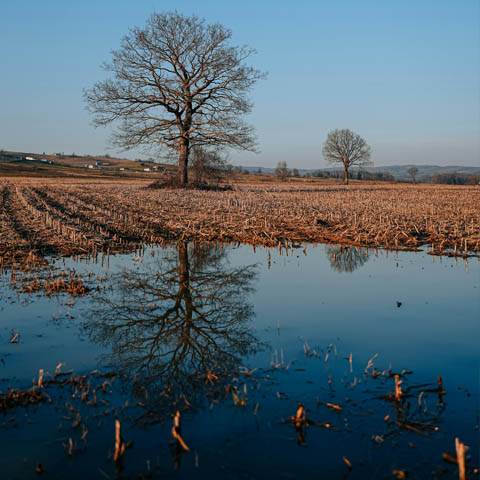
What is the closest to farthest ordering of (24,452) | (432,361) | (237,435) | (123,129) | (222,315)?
(24,452), (237,435), (432,361), (222,315), (123,129)

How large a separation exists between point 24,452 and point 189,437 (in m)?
1.23

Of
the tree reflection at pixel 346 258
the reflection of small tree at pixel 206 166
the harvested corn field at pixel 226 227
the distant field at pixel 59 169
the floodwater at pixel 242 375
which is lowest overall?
the floodwater at pixel 242 375

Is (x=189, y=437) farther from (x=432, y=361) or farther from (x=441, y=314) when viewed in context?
(x=441, y=314)

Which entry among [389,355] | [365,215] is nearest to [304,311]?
[389,355]

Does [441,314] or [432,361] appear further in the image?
[441,314]

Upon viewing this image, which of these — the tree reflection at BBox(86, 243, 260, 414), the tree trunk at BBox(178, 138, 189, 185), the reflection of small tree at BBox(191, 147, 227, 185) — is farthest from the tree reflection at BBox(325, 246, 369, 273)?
the reflection of small tree at BBox(191, 147, 227, 185)

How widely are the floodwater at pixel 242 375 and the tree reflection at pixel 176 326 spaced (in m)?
0.03

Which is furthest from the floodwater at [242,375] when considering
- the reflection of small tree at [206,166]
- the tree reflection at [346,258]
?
the reflection of small tree at [206,166]

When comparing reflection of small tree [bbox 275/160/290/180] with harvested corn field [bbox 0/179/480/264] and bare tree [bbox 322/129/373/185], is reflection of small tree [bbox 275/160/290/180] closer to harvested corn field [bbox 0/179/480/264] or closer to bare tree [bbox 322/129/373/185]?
bare tree [bbox 322/129/373/185]

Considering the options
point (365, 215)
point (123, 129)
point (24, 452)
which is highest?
point (123, 129)

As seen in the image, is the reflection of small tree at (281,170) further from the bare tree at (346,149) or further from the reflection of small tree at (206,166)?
the reflection of small tree at (206,166)

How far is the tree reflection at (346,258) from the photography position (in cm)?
1062

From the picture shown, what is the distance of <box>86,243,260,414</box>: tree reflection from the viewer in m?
4.93

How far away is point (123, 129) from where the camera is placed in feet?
109
